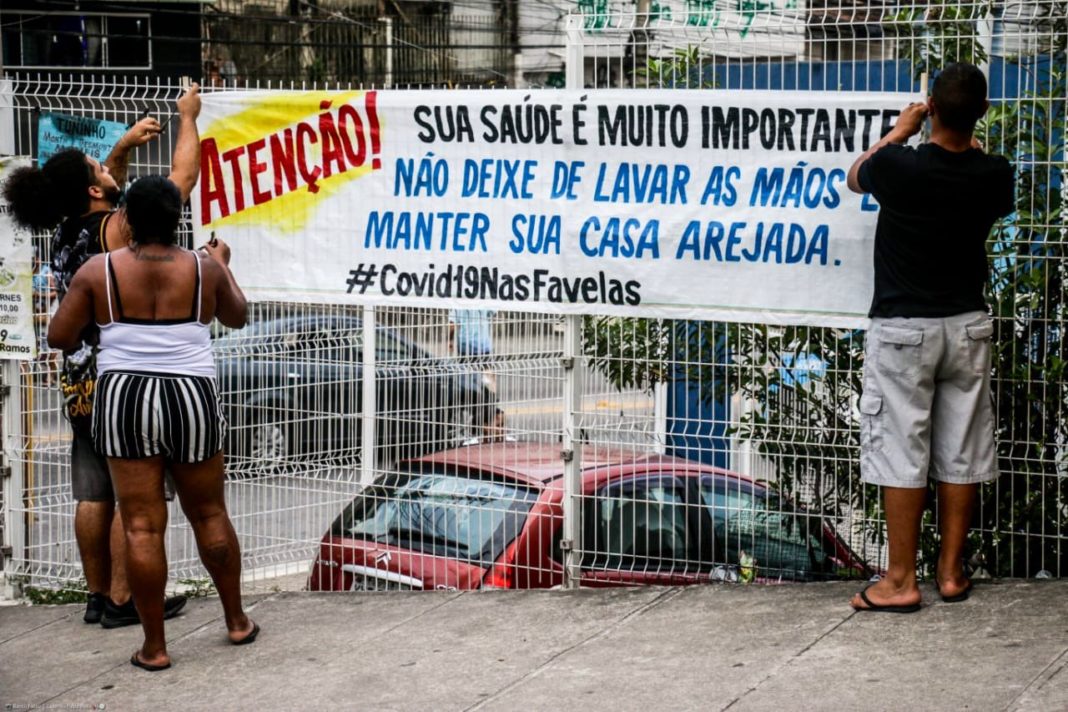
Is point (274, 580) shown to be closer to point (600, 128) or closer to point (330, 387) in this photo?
point (330, 387)

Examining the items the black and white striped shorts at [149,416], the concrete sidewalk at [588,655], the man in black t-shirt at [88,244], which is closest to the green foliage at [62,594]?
the concrete sidewalk at [588,655]

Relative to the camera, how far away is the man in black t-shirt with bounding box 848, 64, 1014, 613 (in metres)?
5.18

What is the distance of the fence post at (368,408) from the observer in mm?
7078

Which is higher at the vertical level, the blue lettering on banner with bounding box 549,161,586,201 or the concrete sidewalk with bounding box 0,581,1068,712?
the blue lettering on banner with bounding box 549,161,586,201

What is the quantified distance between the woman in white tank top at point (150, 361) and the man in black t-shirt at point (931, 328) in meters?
2.51

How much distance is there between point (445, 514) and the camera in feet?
22.6

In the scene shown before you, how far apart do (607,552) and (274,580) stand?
2099mm

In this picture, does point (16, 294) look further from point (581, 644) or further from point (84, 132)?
point (581, 644)

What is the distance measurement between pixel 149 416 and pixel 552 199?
2.06 metres

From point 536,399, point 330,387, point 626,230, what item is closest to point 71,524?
point 330,387

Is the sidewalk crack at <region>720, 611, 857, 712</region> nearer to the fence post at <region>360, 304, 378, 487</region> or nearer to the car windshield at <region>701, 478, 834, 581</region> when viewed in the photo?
the car windshield at <region>701, 478, 834, 581</region>

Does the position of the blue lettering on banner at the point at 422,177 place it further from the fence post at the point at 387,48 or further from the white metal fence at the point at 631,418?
the fence post at the point at 387,48

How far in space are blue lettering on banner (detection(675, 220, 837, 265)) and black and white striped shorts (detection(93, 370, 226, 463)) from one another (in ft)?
7.08

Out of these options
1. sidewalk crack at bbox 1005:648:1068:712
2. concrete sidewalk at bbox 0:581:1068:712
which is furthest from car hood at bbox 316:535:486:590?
sidewalk crack at bbox 1005:648:1068:712
